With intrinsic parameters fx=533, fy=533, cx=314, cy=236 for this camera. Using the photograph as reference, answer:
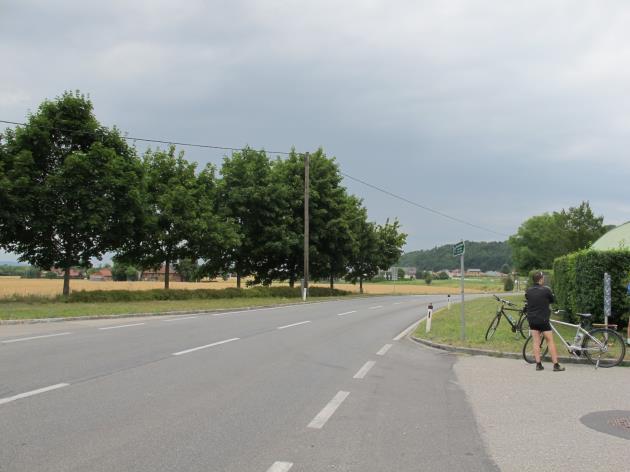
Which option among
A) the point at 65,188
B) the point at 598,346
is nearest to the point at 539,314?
the point at 598,346

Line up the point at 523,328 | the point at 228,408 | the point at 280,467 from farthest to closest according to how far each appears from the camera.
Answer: the point at 523,328 < the point at 228,408 < the point at 280,467

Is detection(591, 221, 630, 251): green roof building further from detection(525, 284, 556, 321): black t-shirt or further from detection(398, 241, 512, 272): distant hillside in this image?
detection(398, 241, 512, 272): distant hillside

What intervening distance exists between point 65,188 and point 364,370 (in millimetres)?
20481

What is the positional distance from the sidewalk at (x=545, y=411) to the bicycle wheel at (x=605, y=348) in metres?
0.23

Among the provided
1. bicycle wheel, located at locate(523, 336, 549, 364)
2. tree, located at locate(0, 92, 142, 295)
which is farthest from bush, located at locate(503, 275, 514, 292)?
bicycle wheel, located at locate(523, 336, 549, 364)

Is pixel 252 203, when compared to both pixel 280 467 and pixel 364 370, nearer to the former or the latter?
pixel 364 370

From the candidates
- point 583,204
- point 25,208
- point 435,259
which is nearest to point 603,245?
point 25,208

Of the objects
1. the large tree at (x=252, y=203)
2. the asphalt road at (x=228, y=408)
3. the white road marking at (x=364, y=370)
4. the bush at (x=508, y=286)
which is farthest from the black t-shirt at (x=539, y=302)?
the bush at (x=508, y=286)

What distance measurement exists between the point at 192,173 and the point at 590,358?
27958 mm

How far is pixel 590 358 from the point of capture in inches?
388

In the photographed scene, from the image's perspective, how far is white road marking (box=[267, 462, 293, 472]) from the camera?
407 centimetres

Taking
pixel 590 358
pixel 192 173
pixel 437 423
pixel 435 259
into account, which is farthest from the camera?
pixel 435 259

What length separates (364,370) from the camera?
29.2 ft

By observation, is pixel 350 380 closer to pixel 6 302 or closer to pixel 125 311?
pixel 125 311
